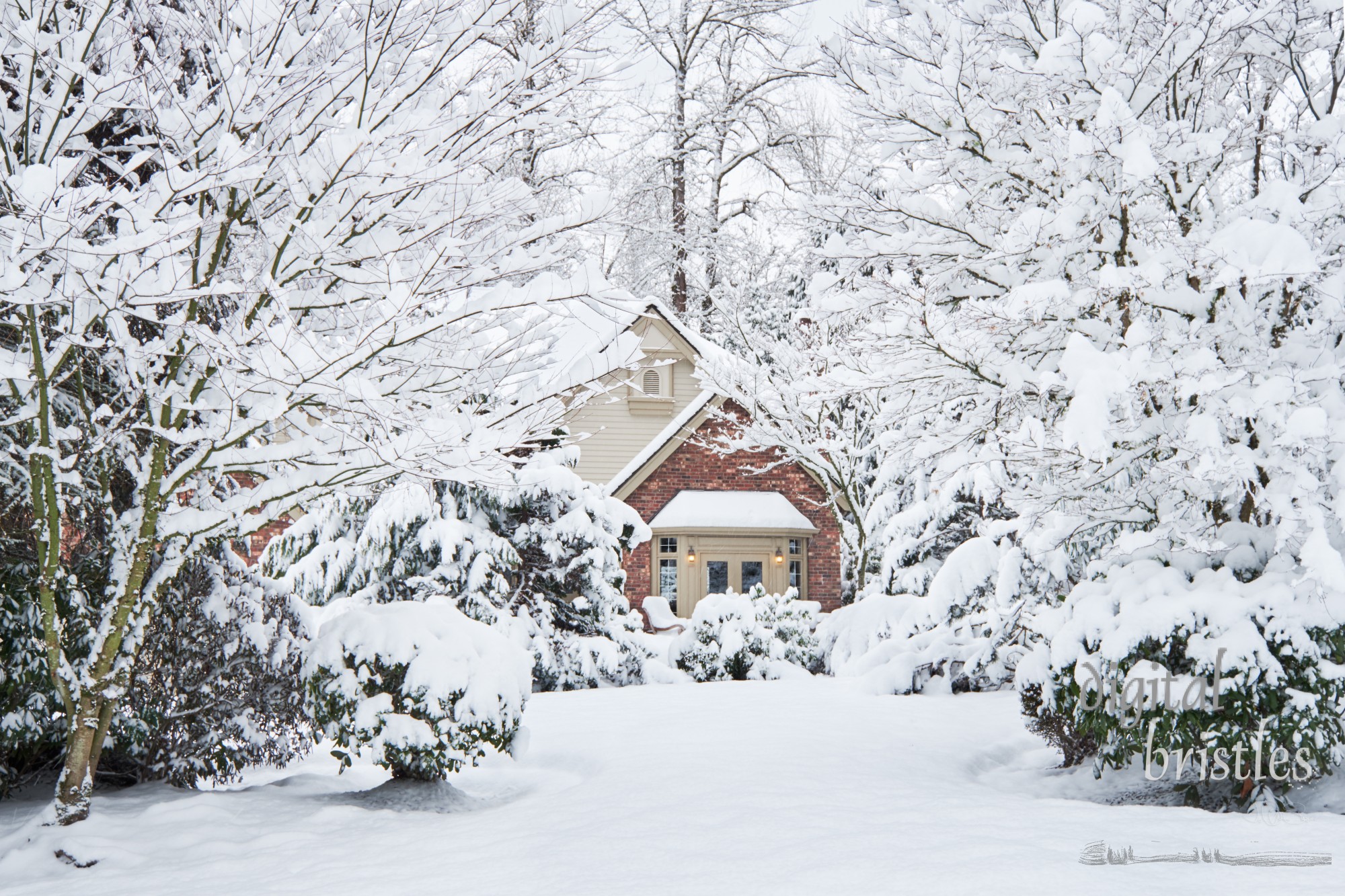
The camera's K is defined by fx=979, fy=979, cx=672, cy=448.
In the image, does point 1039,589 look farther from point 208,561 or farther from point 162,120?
point 162,120

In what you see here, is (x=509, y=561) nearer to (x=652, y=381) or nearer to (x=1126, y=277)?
(x=1126, y=277)

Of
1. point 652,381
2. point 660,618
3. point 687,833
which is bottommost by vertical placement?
point 687,833

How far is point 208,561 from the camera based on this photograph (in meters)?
5.92

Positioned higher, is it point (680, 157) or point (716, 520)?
point (680, 157)

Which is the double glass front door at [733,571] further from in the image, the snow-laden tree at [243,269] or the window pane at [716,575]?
the snow-laden tree at [243,269]

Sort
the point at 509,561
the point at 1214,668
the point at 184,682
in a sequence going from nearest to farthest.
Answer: the point at 1214,668, the point at 184,682, the point at 509,561

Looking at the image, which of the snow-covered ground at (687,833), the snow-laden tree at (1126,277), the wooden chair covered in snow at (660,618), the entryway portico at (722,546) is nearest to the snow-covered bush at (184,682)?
the snow-covered ground at (687,833)

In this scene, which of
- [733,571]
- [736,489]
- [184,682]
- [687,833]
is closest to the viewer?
[687,833]

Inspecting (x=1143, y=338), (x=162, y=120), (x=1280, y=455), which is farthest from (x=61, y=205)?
(x=1280, y=455)

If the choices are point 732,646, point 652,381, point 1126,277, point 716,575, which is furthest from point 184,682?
point 652,381

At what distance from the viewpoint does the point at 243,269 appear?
5.17m

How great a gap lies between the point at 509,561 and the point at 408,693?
22.1ft

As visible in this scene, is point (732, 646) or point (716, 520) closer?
point (732, 646)

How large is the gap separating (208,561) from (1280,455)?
6078 mm
